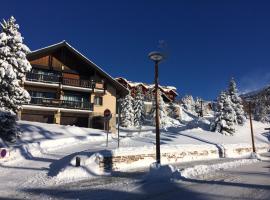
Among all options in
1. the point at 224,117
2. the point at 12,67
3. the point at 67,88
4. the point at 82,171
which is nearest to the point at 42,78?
the point at 67,88

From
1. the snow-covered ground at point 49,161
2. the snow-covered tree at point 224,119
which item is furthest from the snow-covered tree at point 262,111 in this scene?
the snow-covered ground at point 49,161

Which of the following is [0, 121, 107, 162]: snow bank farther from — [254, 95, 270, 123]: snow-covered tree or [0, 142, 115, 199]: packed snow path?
[254, 95, 270, 123]: snow-covered tree

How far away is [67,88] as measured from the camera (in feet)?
134

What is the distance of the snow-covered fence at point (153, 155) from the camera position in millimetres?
16297

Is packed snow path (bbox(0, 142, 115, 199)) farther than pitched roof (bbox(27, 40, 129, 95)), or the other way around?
pitched roof (bbox(27, 40, 129, 95))

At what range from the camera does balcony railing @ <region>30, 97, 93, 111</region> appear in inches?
1503

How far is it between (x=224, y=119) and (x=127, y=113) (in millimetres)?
22416

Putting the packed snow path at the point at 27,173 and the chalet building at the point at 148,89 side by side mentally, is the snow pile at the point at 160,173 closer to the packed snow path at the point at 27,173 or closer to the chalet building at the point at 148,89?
the packed snow path at the point at 27,173

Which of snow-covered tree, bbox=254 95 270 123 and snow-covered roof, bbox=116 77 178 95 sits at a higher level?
snow-covered roof, bbox=116 77 178 95

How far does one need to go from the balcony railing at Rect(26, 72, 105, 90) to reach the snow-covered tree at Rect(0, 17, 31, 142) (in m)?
11.1

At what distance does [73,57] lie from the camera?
42562 mm

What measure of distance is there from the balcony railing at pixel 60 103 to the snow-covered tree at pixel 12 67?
1109 cm

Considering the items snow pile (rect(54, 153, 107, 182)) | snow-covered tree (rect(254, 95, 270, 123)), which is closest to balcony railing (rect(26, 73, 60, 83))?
snow pile (rect(54, 153, 107, 182))

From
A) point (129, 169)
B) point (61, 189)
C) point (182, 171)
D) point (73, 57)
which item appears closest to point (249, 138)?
point (73, 57)
